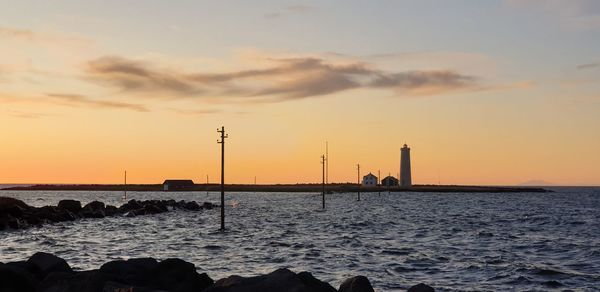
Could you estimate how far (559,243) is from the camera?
39.1 metres

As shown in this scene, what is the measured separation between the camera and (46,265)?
17.2 meters

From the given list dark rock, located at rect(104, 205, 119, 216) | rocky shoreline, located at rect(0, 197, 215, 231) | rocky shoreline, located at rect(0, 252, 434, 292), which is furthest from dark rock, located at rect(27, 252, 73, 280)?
dark rock, located at rect(104, 205, 119, 216)

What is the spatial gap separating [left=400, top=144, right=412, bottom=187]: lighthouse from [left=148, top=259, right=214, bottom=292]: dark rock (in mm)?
164277

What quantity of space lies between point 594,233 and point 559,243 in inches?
404

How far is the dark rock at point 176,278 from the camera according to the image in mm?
15750

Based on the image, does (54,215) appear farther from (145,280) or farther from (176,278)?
(176,278)

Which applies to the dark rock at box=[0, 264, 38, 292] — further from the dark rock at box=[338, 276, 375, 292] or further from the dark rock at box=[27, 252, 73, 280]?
the dark rock at box=[338, 276, 375, 292]

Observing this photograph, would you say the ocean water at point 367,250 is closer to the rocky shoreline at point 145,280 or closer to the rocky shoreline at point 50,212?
the rocky shoreline at point 50,212

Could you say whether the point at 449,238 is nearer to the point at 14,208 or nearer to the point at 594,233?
the point at 594,233

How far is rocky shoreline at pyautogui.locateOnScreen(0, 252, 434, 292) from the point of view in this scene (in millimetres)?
13461

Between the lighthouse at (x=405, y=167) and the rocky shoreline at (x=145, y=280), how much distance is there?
539ft

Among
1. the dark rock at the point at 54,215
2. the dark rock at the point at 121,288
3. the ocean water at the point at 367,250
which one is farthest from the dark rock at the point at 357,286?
the dark rock at the point at 54,215

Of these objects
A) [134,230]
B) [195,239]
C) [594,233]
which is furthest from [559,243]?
[134,230]

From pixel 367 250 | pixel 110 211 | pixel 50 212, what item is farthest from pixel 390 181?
pixel 367 250
